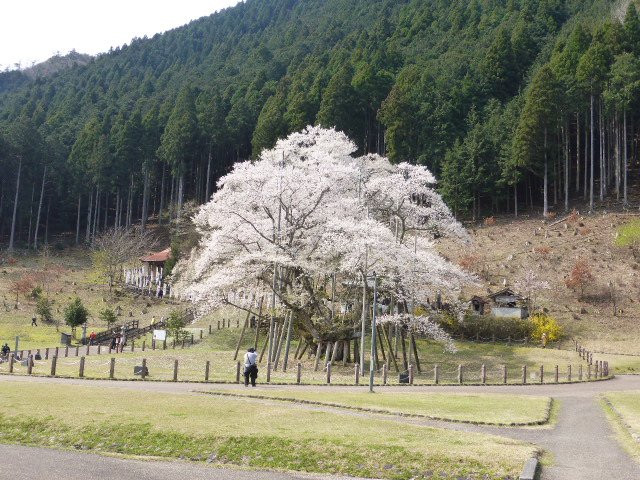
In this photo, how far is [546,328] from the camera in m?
41.6

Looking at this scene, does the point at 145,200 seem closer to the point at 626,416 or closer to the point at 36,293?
the point at 36,293

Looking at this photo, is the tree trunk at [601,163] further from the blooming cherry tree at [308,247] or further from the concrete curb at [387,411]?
the concrete curb at [387,411]

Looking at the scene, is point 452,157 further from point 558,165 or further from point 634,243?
point 634,243

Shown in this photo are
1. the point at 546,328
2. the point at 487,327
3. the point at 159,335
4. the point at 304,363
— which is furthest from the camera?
the point at 487,327

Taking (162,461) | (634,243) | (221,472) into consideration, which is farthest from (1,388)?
(634,243)

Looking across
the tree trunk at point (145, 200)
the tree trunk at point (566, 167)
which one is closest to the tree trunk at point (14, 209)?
the tree trunk at point (145, 200)

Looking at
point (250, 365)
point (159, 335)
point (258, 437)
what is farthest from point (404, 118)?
point (258, 437)

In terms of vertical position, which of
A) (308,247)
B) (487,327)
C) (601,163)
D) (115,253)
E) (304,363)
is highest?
(601,163)

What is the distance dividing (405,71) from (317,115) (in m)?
12.4

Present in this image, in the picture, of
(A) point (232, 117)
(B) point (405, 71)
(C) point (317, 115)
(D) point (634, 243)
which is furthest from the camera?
(A) point (232, 117)

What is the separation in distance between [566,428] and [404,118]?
5058 centimetres

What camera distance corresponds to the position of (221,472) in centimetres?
1102

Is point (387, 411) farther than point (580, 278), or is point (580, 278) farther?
point (580, 278)

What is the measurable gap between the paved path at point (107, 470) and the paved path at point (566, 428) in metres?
0.30
